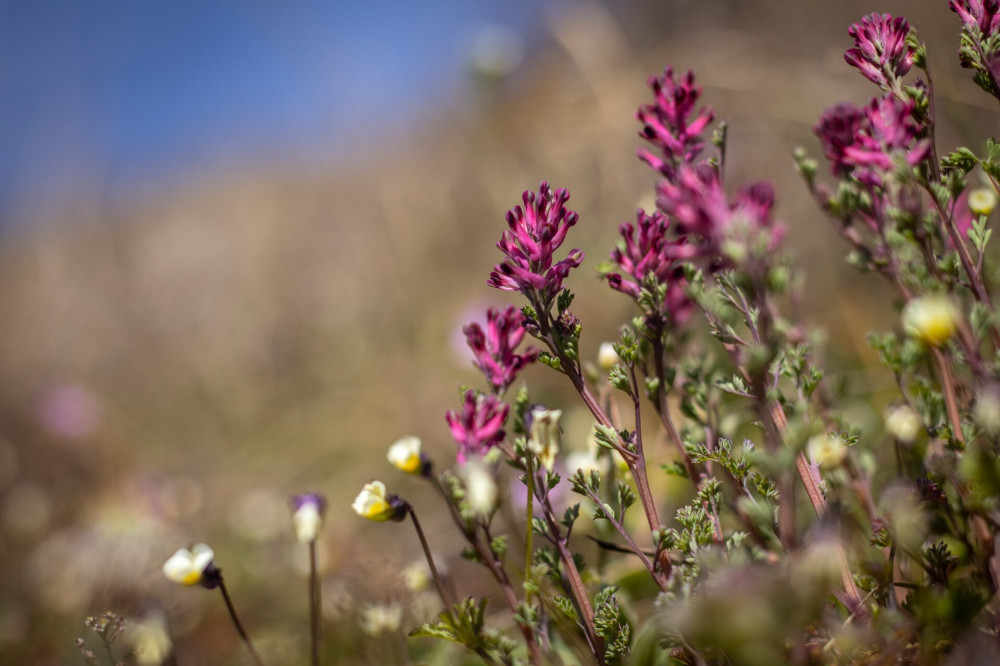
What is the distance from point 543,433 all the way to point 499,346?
19 centimetres

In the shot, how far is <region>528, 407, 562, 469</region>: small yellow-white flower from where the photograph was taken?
0.99 meters

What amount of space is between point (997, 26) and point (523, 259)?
0.80 metres

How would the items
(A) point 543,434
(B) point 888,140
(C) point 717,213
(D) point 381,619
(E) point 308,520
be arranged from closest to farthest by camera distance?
(C) point 717,213 < (B) point 888,140 < (A) point 543,434 < (E) point 308,520 < (D) point 381,619

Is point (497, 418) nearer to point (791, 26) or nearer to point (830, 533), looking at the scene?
point (830, 533)

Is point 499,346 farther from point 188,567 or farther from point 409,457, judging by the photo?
point 188,567

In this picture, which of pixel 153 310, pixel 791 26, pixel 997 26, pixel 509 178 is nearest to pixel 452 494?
pixel 997 26

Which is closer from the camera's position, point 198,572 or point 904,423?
point 904,423

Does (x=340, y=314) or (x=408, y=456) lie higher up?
(x=340, y=314)

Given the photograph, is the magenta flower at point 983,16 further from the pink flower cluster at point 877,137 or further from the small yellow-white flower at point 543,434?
the small yellow-white flower at point 543,434

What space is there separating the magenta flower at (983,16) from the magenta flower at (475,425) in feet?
3.04

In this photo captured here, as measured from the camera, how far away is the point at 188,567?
1.19 m

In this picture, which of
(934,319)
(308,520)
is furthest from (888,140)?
(308,520)

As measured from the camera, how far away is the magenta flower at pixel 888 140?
89 centimetres

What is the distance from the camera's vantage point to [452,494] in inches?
41.4
